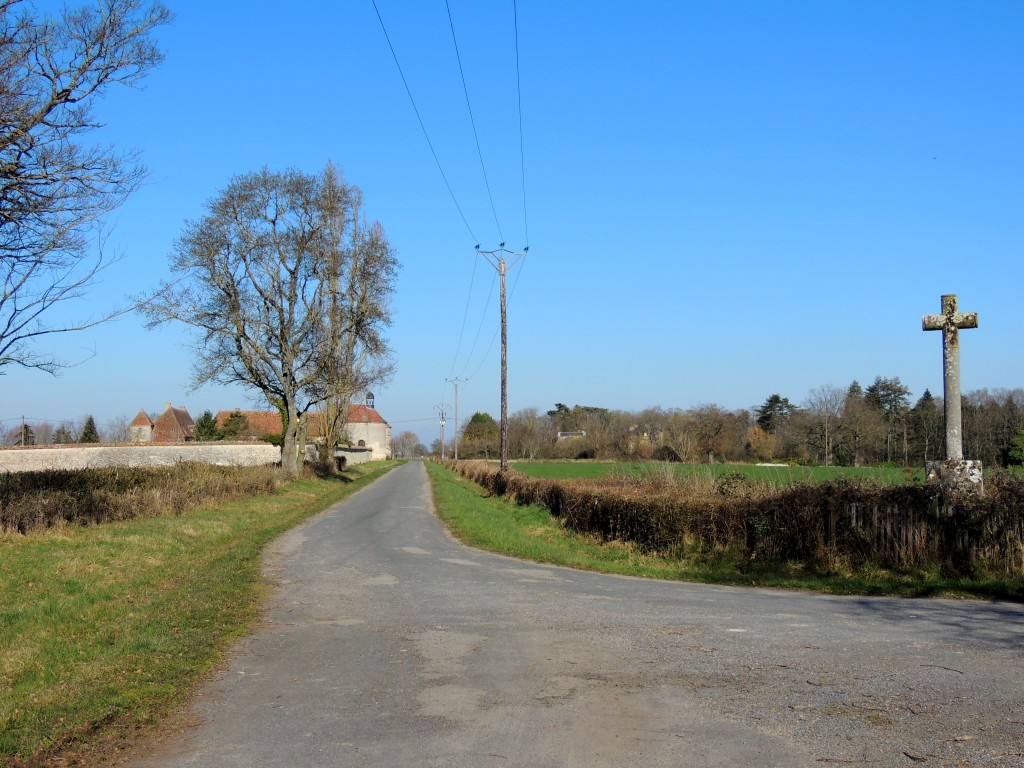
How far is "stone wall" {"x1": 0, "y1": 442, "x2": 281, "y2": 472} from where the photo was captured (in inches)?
1567

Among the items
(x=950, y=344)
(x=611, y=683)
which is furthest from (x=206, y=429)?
(x=611, y=683)

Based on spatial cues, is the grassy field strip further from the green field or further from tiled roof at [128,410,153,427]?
tiled roof at [128,410,153,427]

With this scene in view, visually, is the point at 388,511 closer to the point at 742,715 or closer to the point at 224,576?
the point at 224,576

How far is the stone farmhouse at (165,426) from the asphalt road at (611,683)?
92.7 metres

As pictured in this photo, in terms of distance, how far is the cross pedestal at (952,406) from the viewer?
13641 millimetres

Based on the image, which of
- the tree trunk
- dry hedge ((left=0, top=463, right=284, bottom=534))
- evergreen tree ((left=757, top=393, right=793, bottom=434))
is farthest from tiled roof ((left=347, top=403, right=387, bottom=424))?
dry hedge ((left=0, top=463, right=284, bottom=534))

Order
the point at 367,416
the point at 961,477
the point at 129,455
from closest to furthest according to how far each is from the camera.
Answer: the point at 961,477
the point at 129,455
the point at 367,416

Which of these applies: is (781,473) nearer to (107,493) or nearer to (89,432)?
(107,493)

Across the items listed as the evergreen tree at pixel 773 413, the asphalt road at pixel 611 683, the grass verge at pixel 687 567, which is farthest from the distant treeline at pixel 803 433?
the asphalt road at pixel 611 683

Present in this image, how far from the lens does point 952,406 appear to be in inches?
571

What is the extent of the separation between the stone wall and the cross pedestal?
30.2m

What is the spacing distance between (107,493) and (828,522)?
58.1 feet

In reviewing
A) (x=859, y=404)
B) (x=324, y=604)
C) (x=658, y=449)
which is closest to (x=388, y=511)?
(x=324, y=604)

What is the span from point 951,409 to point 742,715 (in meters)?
11.0
